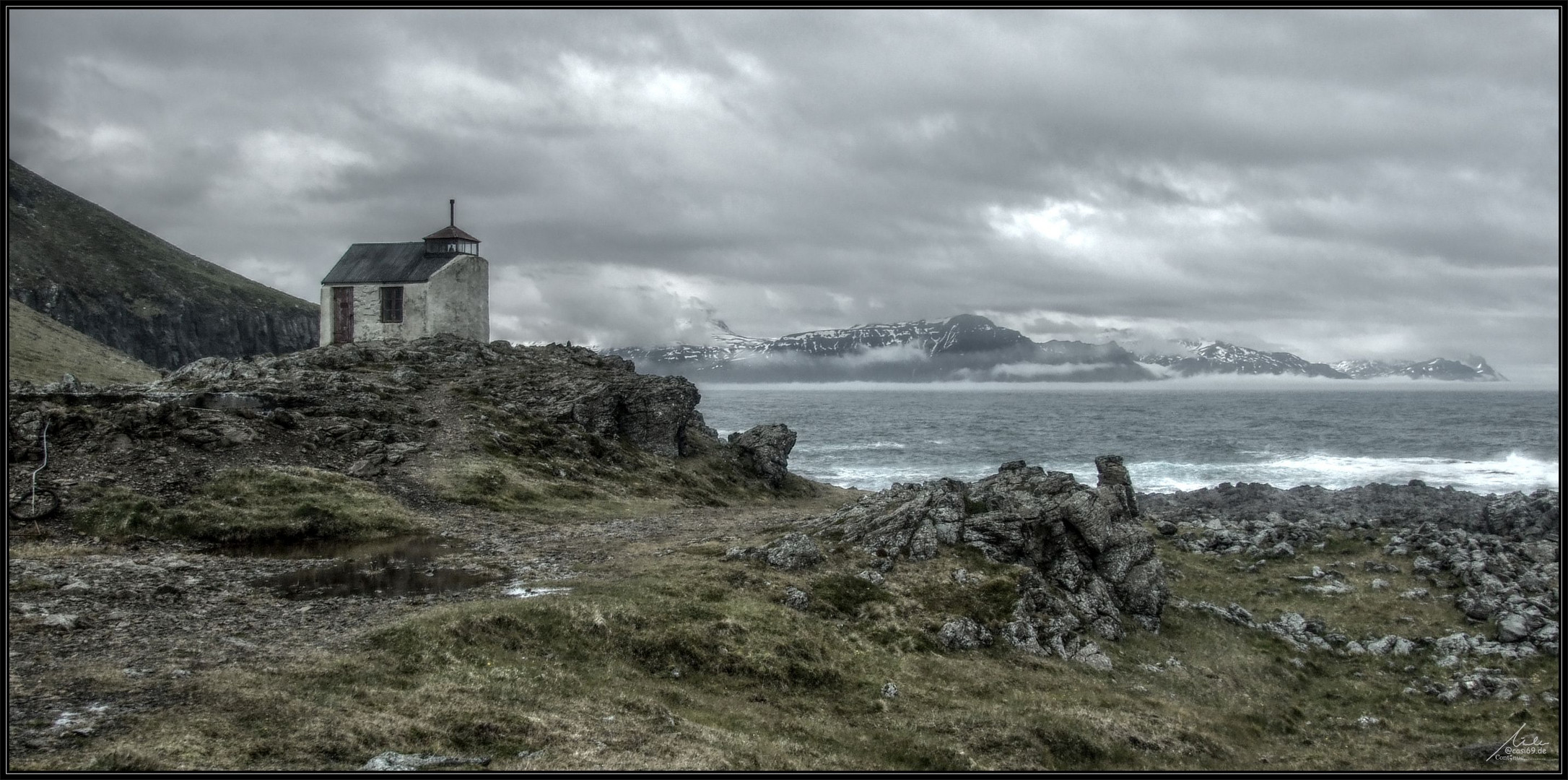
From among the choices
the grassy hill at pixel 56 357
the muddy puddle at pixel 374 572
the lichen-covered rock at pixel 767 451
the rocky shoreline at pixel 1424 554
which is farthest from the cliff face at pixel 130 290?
the rocky shoreline at pixel 1424 554

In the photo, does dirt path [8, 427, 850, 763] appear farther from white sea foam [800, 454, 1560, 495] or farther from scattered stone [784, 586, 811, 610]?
white sea foam [800, 454, 1560, 495]

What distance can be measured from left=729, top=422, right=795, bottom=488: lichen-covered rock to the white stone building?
73.8 feet

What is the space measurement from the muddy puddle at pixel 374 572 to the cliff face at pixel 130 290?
144m

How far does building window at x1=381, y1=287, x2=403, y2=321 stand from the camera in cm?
6194

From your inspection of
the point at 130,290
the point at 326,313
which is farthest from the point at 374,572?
the point at 130,290

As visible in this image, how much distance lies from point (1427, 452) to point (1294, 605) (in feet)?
308

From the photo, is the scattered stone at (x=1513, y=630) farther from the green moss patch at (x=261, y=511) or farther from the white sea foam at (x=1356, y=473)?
the white sea foam at (x=1356, y=473)

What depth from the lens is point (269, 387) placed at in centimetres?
4334

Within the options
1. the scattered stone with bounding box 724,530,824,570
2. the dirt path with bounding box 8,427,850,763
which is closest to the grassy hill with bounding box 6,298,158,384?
the dirt path with bounding box 8,427,850,763

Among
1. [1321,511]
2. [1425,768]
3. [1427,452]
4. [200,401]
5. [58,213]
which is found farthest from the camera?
[58,213]

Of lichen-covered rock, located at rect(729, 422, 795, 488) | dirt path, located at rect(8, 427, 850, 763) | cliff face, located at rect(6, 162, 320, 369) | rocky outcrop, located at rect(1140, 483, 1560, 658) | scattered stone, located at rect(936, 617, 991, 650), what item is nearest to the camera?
dirt path, located at rect(8, 427, 850, 763)

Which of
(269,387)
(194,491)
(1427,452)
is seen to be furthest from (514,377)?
(1427,452)

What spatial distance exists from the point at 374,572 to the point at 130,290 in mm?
171007

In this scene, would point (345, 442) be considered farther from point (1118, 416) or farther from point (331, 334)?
point (1118, 416)
